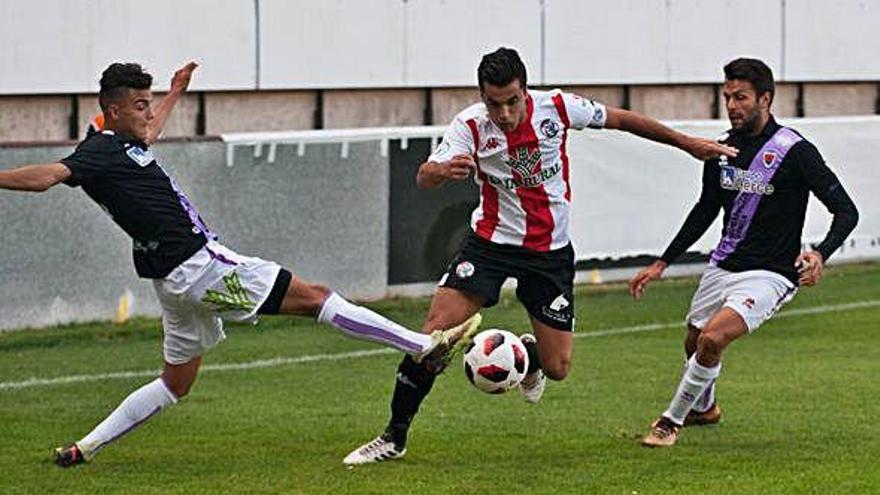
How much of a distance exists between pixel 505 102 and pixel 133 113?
1.67 meters

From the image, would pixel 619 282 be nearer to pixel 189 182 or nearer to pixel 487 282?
pixel 189 182

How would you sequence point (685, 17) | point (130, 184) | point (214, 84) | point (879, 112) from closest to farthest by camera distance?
point (130, 184), point (214, 84), point (685, 17), point (879, 112)

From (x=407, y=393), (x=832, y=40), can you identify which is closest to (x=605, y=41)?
(x=832, y=40)

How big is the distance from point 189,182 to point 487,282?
21.7ft

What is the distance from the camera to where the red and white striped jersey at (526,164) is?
378 inches

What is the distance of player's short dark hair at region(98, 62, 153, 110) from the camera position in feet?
30.0

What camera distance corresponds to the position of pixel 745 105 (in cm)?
1026

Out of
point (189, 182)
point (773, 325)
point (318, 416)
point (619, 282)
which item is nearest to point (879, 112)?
point (619, 282)

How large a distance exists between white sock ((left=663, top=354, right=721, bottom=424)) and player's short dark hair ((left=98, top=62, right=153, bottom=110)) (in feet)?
10.0

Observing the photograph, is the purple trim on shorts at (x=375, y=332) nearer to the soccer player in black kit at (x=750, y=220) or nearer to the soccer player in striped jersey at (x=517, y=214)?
the soccer player in striped jersey at (x=517, y=214)

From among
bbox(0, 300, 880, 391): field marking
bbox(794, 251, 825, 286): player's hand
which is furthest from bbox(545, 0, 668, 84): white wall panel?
bbox(794, 251, 825, 286): player's hand

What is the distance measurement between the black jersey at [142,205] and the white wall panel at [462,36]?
9778mm

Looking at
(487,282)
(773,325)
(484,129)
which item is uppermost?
(484,129)

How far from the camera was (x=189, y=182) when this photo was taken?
15.9 m
